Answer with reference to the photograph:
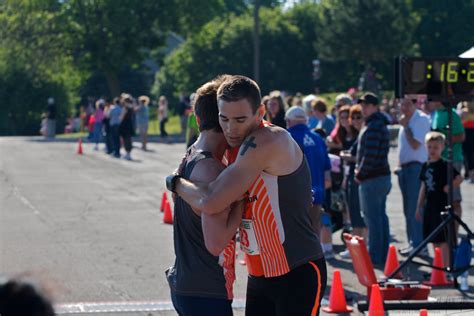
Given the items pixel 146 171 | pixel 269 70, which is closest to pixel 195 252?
pixel 146 171

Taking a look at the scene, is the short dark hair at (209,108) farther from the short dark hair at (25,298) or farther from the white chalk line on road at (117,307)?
the white chalk line on road at (117,307)

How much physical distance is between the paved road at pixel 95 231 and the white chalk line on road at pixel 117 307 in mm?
11

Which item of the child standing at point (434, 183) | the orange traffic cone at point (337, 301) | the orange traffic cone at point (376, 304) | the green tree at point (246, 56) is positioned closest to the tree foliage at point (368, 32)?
the green tree at point (246, 56)

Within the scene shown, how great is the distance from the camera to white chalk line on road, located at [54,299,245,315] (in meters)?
8.83

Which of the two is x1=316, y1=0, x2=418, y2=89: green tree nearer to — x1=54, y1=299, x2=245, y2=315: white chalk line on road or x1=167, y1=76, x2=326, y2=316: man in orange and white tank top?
x1=54, y1=299, x2=245, y2=315: white chalk line on road

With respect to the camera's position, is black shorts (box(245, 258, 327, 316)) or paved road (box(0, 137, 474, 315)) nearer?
black shorts (box(245, 258, 327, 316))

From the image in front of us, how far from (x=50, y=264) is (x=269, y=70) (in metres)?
53.4

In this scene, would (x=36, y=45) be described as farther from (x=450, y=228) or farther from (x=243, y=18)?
(x=450, y=228)

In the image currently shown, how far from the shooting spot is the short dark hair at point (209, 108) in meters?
4.58

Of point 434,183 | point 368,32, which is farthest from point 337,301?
point 368,32

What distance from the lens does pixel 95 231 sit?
1420 cm

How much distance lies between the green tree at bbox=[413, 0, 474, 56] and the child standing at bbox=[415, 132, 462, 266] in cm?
5533

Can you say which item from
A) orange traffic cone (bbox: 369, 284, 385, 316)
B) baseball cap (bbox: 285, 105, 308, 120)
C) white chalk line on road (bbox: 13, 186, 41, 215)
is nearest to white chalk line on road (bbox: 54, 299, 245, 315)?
orange traffic cone (bbox: 369, 284, 385, 316)

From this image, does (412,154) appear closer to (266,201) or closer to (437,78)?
(437,78)
